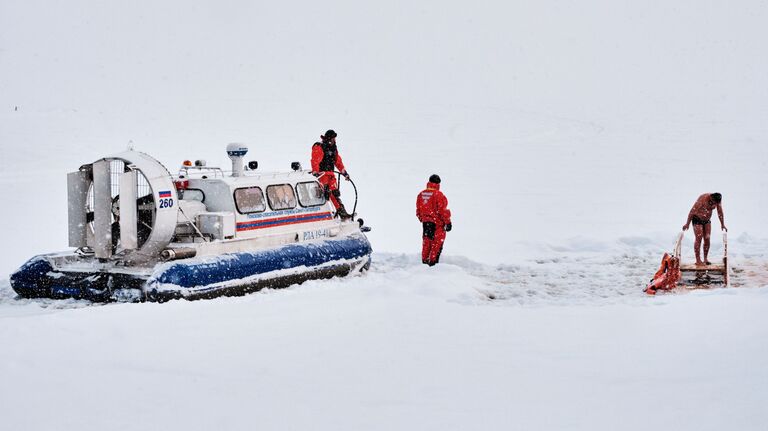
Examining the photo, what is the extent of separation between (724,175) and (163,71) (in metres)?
27.8

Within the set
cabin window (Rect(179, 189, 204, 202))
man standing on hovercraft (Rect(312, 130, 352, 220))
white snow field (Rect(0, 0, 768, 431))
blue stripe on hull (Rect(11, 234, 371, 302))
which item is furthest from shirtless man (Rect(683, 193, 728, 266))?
cabin window (Rect(179, 189, 204, 202))

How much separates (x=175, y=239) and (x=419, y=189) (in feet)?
38.8

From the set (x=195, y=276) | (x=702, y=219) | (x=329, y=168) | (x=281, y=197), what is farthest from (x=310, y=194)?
(x=702, y=219)

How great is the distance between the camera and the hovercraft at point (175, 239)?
9.54 m

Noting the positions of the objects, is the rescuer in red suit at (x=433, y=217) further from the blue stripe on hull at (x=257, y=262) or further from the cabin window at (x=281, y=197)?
the cabin window at (x=281, y=197)

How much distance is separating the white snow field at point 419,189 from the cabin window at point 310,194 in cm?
117

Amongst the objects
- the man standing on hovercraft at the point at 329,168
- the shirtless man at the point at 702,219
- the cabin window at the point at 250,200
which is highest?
the man standing on hovercraft at the point at 329,168

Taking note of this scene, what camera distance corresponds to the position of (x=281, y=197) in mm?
11352

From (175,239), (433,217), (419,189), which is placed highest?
(419,189)

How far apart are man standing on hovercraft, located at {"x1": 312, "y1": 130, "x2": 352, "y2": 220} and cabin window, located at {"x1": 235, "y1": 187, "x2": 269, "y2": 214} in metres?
1.35

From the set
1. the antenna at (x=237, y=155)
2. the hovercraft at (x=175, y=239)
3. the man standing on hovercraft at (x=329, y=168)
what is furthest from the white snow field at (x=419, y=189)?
the antenna at (x=237, y=155)

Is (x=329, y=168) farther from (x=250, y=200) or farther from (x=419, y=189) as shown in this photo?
(x=419, y=189)

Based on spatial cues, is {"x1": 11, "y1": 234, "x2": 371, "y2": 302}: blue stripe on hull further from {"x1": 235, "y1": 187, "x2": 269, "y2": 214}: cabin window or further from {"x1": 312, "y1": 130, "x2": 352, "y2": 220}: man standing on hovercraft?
{"x1": 312, "y1": 130, "x2": 352, "y2": 220}: man standing on hovercraft

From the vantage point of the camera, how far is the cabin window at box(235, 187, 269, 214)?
1065 cm
